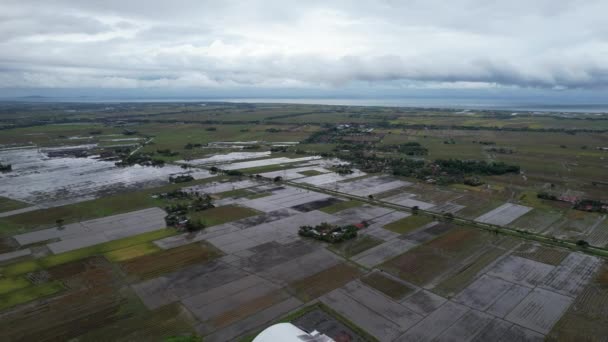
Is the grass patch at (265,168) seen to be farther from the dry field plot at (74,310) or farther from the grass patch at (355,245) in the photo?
the dry field plot at (74,310)

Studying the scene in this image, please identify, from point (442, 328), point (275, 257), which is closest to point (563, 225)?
point (442, 328)

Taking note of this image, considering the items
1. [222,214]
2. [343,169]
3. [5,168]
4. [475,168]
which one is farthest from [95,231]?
[475,168]

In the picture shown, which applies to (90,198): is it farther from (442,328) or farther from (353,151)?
(353,151)

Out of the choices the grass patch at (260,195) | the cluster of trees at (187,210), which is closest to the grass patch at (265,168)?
the grass patch at (260,195)

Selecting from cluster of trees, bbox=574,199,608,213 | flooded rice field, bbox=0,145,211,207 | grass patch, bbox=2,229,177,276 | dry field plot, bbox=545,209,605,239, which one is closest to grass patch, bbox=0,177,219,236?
flooded rice field, bbox=0,145,211,207

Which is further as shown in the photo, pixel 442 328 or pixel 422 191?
pixel 422 191

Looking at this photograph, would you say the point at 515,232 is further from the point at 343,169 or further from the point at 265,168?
the point at 265,168
